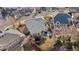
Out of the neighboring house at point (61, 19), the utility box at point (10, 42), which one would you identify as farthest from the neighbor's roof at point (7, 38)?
the neighboring house at point (61, 19)

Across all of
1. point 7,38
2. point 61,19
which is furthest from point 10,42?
point 61,19

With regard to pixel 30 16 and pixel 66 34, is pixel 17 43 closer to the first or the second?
pixel 30 16

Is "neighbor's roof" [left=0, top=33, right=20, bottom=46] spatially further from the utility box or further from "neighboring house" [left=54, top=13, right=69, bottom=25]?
"neighboring house" [left=54, top=13, right=69, bottom=25]

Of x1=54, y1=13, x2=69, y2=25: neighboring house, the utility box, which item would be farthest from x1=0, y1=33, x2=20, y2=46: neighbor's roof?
x1=54, y1=13, x2=69, y2=25: neighboring house

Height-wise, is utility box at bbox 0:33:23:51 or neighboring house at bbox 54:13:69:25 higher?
neighboring house at bbox 54:13:69:25

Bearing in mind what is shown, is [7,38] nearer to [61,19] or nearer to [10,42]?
[10,42]

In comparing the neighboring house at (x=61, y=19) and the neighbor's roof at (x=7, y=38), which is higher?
the neighboring house at (x=61, y=19)

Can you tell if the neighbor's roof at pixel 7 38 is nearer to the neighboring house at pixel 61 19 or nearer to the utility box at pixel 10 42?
the utility box at pixel 10 42
